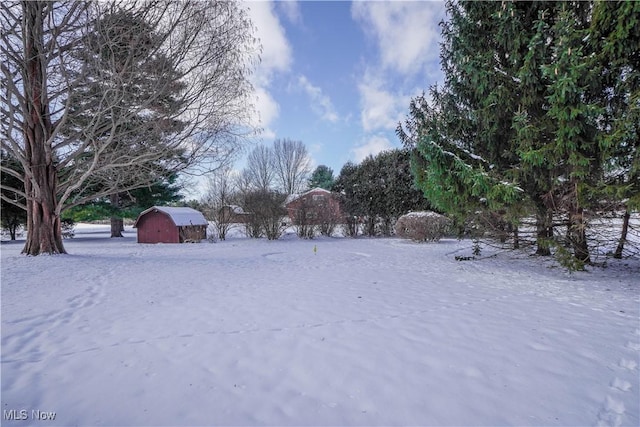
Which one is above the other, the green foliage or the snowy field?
the green foliage

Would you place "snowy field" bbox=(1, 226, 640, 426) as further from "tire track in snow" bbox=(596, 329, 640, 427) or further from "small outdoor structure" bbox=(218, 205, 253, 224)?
"small outdoor structure" bbox=(218, 205, 253, 224)

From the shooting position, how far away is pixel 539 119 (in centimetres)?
620

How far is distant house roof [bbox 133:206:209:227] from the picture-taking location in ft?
52.2

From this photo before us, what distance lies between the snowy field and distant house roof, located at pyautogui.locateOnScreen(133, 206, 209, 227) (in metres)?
10.4

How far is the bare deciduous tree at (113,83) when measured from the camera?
699 cm

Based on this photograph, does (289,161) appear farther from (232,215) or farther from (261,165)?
(232,215)

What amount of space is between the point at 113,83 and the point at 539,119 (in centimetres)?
986

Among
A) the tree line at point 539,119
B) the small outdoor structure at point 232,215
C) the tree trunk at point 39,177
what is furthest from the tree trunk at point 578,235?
the small outdoor structure at point 232,215

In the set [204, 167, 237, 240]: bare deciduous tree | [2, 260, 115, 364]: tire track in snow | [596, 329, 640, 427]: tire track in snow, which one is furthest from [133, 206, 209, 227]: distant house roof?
[596, 329, 640, 427]: tire track in snow

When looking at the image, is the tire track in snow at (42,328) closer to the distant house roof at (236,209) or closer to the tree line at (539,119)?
the tree line at (539,119)

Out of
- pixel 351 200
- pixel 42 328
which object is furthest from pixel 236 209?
pixel 42 328

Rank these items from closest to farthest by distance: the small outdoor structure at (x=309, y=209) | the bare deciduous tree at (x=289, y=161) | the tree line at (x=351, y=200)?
the tree line at (x=351, y=200) → the small outdoor structure at (x=309, y=209) → the bare deciduous tree at (x=289, y=161)

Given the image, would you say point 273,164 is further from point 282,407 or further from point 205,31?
point 282,407

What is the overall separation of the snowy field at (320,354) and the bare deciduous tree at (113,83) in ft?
13.7
